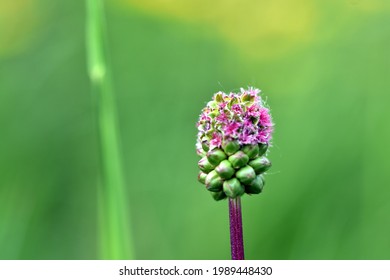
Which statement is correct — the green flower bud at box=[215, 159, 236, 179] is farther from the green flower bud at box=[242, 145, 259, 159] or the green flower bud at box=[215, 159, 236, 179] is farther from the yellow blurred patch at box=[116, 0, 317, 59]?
the yellow blurred patch at box=[116, 0, 317, 59]

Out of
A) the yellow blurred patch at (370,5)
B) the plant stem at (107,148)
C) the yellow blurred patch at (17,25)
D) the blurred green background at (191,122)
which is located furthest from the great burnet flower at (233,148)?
the yellow blurred patch at (370,5)

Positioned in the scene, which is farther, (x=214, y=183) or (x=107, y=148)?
(x=107, y=148)

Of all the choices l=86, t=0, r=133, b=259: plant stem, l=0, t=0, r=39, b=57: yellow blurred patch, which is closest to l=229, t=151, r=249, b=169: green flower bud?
l=86, t=0, r=133, b=259: plant stem

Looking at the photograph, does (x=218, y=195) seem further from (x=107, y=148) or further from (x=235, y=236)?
(x=107, y=148)

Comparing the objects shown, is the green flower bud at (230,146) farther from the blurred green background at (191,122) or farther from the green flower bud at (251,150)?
the blurred green background at (191,122)

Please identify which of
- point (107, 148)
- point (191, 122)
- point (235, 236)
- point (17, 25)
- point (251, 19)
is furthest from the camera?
point (251, 19)

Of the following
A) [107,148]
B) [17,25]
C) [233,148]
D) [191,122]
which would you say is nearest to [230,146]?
[233,148]
